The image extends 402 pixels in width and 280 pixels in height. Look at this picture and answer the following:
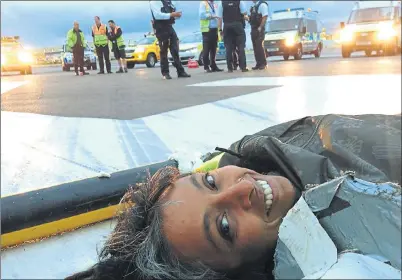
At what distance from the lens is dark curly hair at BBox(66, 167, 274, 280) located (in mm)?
1496

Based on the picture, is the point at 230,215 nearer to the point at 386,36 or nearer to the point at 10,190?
the point at 10,190

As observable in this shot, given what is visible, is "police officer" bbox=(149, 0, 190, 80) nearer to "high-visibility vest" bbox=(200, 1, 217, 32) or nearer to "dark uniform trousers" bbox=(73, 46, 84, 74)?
"high-visibility vest" bbox=(200, 1, 217, 32)

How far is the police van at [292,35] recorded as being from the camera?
17391 mm

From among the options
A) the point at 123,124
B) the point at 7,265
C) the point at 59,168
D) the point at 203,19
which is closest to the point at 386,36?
the point at 203,19

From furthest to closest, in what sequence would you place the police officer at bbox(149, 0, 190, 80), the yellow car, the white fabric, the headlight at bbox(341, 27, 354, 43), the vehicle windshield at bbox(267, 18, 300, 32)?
1. the yellow car
2. the vehicle windshield at bbox(267, 18, 300, 32)
3. the headlight at bbox(341, 27, 354, 43)
4. the police officer at bbox(149, 0, 190, 80)
5. the white fabric

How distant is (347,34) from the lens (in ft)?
49.8

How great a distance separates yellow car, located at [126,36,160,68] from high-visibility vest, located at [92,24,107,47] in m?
5.00

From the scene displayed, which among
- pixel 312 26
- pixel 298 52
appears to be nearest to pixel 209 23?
pixel 298 52

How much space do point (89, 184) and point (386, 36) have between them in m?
15.1

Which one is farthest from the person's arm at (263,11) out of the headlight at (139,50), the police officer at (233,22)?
the headlight at (139,50)

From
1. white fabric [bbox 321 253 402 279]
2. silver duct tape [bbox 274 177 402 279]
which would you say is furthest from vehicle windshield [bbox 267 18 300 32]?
white fabric [bbox 321 253 402 279]

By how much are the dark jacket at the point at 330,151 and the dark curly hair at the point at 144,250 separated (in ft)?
1.34

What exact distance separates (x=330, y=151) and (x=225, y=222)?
0.63 metres

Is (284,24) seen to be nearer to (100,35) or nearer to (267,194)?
(100,35)
